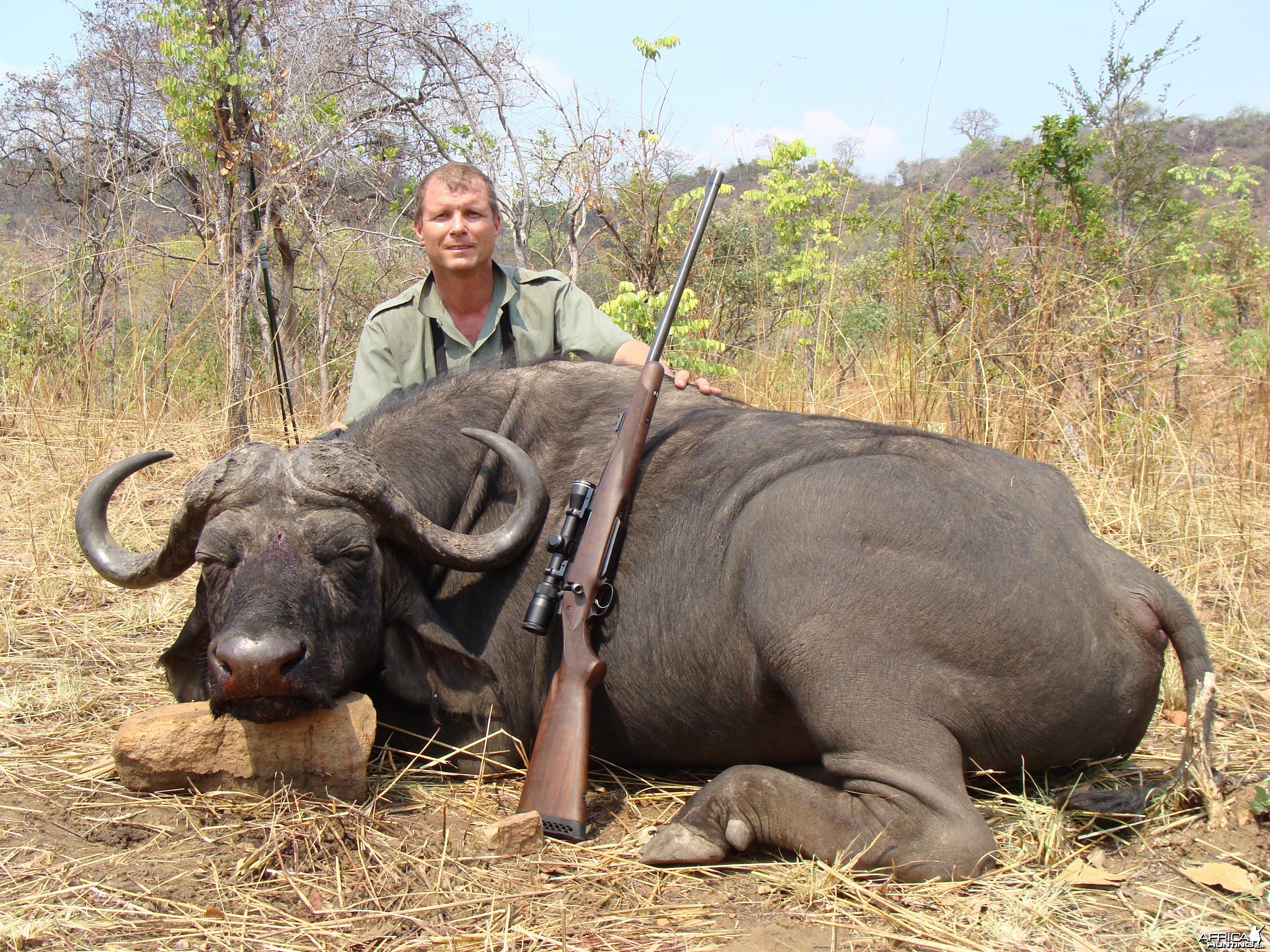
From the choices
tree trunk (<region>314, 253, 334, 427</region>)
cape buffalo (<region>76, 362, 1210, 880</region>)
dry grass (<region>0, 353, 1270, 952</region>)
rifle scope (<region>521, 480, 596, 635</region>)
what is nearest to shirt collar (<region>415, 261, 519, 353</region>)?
cape buffalo (<region>76, 362, 1210, 880</region>)

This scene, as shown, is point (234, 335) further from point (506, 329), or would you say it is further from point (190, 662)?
point (190, 662)

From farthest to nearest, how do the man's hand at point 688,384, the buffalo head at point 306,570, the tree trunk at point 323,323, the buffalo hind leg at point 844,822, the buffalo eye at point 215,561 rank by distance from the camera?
the tree trunk at point 323,323 < the man's hand at point 688,384 < the buffalo eye at point 215,561 < the buffalo head at point 306,570 < the buffalo hind leg at point 844,822

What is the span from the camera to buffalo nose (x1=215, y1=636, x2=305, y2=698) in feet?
8.39

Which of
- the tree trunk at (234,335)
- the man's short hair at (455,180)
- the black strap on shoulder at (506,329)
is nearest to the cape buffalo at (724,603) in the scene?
the black strap on shoulder at (506,329)

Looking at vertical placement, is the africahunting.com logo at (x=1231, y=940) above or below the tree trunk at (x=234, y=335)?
below

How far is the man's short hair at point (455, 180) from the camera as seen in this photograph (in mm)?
4289

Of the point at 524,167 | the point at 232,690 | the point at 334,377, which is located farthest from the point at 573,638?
the point at 524,167

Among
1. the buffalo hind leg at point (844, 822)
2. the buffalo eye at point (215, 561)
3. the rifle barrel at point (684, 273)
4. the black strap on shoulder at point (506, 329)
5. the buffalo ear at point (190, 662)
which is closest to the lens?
the buffalo hind leg at point (844, 822)

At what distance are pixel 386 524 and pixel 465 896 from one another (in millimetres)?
1227

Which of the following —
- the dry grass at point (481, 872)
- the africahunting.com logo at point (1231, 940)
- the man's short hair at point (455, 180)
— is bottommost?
the dry grass at point (481, 872)

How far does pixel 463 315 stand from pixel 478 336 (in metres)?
0.13

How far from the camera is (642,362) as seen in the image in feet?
14.3

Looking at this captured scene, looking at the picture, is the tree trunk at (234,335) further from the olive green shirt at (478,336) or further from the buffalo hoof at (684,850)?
the buffalo hoof at (684,850)

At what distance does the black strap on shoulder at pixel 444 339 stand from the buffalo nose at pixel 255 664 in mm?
1970
